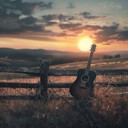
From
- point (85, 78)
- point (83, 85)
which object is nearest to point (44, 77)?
point (85, 78)

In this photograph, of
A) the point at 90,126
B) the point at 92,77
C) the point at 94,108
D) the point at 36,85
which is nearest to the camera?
the point at 90,126

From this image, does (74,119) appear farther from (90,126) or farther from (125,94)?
(125,94)

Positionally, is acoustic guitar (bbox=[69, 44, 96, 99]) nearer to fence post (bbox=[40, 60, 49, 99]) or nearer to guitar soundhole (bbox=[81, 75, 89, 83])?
guitar soundhole (bbox=[81, 75, 89, 83])

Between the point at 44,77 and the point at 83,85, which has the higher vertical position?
the point at 44,77

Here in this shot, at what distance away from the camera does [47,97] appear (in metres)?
9.44

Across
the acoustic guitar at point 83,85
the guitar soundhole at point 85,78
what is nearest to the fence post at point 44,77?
the acoustic guitar at point 83,85

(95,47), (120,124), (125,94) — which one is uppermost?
(95,47)

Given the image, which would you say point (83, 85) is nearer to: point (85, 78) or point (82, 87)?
point (82, 87)

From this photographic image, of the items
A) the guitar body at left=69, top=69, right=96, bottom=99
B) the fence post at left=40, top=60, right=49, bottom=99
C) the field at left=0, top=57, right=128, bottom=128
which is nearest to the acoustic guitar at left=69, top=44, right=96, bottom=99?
the guitar body at left=69, top=69, right=96, bottom=99

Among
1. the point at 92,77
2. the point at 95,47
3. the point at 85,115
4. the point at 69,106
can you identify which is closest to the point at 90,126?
the point at 85,115

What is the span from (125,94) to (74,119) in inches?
73.5

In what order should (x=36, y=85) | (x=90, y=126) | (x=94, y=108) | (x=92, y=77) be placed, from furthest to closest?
(x=36, y=85)
(x=92, y=77)
(x=94, y=108)
(x=90, y=126)

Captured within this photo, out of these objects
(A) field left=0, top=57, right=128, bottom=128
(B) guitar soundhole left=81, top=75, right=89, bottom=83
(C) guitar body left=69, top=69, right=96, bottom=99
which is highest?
(B) guitar soundhole left=81, top=75, right=89, bottom=83

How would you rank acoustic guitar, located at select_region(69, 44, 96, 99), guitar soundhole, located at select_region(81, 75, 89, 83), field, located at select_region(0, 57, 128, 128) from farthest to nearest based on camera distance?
guitar soundhole, located at select_region(81, 75, 89, 83), acoustic guitar, located at select_region(69, 44, 96, 99), field, located at select_region(0, 57, 128, 128)
